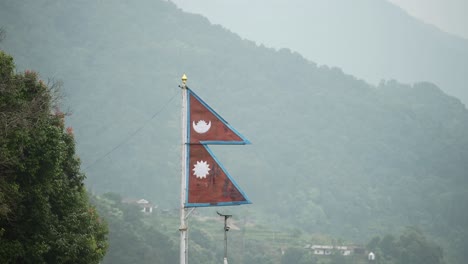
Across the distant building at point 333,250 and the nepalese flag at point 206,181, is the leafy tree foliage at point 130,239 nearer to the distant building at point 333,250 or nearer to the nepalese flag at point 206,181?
the distant building at point 333,250

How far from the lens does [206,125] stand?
13430mm

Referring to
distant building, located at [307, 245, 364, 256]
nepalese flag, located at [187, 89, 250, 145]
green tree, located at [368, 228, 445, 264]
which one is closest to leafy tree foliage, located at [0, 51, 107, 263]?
nepalese flag, located at [187, 89, 250, 145]

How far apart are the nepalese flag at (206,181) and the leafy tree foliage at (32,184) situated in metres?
4.52

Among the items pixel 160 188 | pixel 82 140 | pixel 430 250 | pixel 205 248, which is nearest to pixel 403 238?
pixel 430 250

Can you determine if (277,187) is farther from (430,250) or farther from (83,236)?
(83,236)

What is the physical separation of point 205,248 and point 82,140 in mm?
98522

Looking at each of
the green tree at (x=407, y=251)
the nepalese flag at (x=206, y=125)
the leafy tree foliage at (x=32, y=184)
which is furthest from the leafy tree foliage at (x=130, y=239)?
the nepalese flag at (x=206, y=125)

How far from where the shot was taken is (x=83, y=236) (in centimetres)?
1953

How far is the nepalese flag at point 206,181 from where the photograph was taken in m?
13.3

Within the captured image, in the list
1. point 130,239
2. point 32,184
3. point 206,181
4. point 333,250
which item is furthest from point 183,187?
point 333,250

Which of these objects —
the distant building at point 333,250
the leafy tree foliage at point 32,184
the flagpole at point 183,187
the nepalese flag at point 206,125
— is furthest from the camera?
the distant building at point 333,250

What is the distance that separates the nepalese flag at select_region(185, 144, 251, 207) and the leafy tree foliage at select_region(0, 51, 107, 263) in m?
4.52

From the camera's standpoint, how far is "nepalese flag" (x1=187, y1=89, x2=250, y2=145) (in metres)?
13.4

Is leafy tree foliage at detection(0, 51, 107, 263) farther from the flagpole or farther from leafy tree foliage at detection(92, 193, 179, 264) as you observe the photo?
leafy tree foliage at detection(92, 193, 179, 264)
